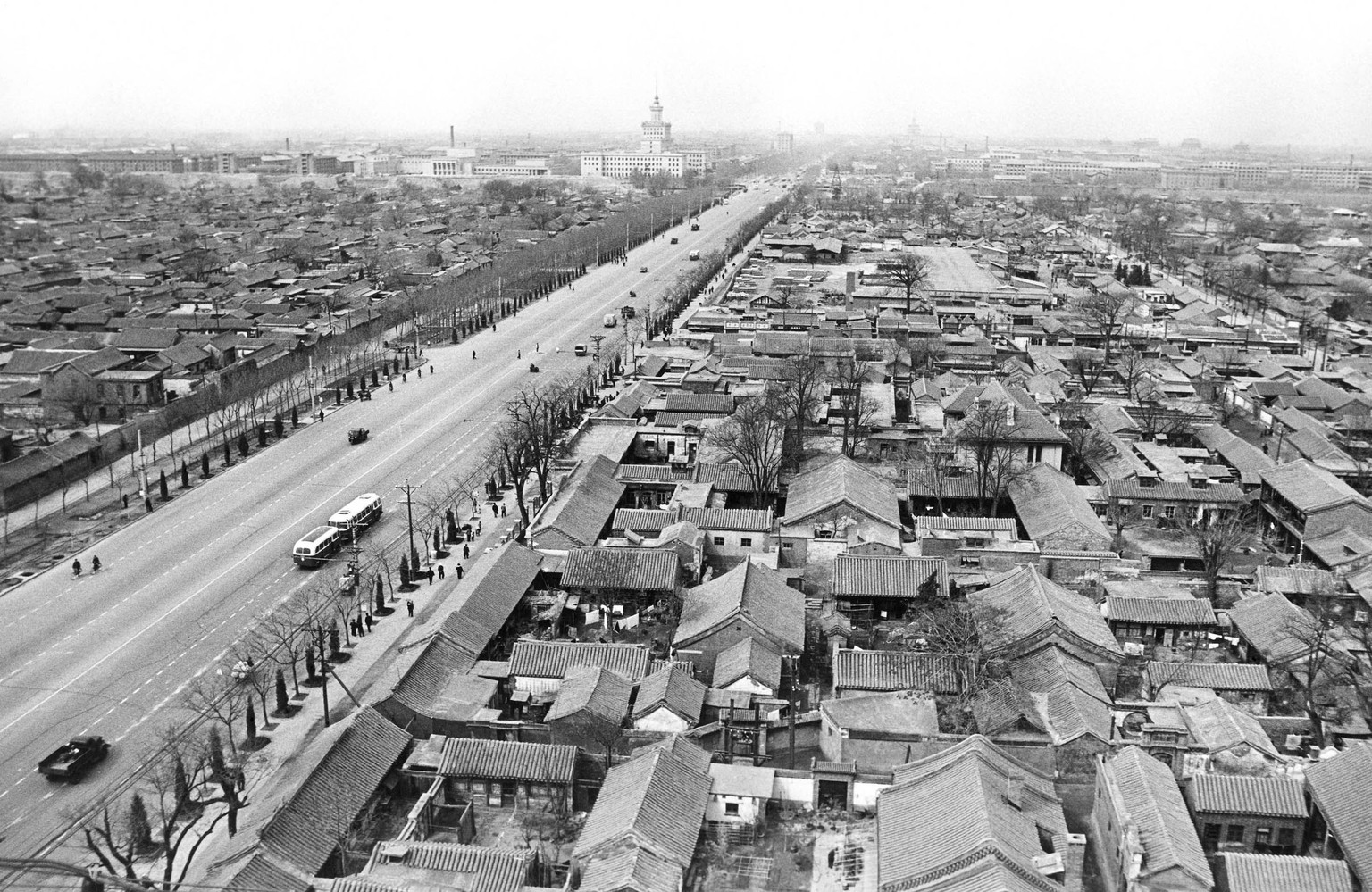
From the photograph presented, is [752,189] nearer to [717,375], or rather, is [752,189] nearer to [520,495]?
[717,375]

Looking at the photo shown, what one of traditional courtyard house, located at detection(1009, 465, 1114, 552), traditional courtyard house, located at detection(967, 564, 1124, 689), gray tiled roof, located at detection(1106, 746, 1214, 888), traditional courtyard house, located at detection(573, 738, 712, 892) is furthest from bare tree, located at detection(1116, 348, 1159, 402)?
traditional courtyard house, located at detection(573, 738, 712, 892)

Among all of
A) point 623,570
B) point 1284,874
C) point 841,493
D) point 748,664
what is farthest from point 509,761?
point 841,493

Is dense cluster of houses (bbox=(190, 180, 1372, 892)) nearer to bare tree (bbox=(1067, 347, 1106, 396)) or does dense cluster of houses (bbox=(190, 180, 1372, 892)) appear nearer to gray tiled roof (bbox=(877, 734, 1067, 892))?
gray tiled roof (bbox=(877, 734, 1067, 892))

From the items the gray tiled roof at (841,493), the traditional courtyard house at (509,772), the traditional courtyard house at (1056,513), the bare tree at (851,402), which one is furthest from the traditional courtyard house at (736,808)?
the bare tree at (851,402)

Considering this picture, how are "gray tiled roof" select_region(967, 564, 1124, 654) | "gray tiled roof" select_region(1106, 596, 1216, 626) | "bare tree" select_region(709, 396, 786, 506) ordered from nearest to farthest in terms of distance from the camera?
"gray tiled roof" select_region(967, 564, 1124, 654) → "gray tiled roof" select_region(1106, 596, 1216, 626) → "bare tree" select_region(709, 396, 786, 506)

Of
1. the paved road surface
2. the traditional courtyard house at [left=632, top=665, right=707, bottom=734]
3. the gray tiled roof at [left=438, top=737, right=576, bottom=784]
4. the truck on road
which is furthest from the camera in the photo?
the paved road surface

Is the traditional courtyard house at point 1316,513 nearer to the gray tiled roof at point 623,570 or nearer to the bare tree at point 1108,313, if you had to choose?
the gray tiled roof at point 623,570
